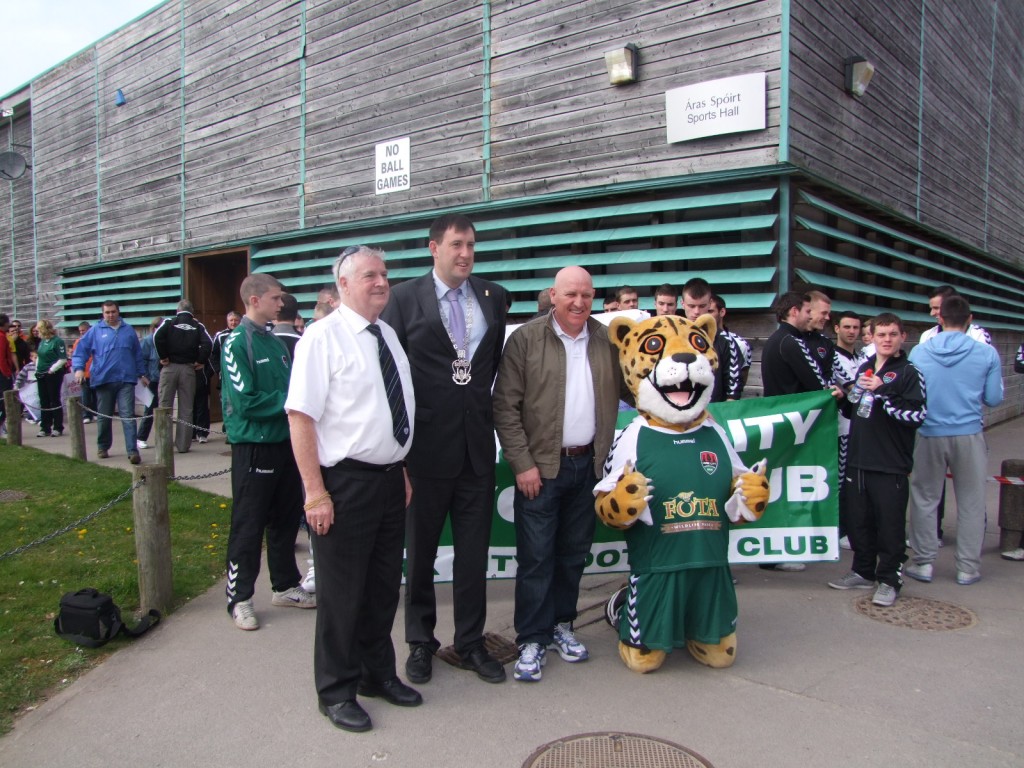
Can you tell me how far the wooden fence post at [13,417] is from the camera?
12.1 m

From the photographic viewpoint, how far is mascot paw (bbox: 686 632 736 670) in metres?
4.30

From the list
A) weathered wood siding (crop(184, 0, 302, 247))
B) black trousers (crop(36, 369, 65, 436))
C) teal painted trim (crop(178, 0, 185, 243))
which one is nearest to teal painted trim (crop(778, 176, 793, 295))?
weathered wood siding (crop(184, 0, 302, 247))

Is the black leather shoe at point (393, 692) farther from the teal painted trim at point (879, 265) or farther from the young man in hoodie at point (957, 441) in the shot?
the teal painted trim at point (879, 265)

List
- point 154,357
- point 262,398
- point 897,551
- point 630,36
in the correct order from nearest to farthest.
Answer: point 262,398
point 897,551
point 630,36
point 154,357

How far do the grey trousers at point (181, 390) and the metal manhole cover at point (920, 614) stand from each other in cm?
875

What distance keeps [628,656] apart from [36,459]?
9.40 meters

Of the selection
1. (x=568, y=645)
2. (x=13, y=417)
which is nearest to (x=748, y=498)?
(x=568, y=645)

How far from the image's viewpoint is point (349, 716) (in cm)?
364

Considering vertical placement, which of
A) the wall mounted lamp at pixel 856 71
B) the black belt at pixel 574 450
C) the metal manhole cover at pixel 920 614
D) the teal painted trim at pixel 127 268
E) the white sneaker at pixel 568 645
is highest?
the wall mounted lamp at pixel 856 71

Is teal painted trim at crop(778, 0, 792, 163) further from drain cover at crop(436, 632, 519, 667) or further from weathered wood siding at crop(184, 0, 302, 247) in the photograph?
weathered wood siding at crop(184, 0, 302, 247)

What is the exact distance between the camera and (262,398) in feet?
16.2

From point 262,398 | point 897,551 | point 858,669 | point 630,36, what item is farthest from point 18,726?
point 630,36

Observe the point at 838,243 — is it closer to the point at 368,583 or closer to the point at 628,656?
the point at 628,656

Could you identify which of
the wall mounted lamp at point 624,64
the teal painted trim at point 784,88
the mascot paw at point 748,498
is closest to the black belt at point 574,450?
the mascot paw at point 748,498
